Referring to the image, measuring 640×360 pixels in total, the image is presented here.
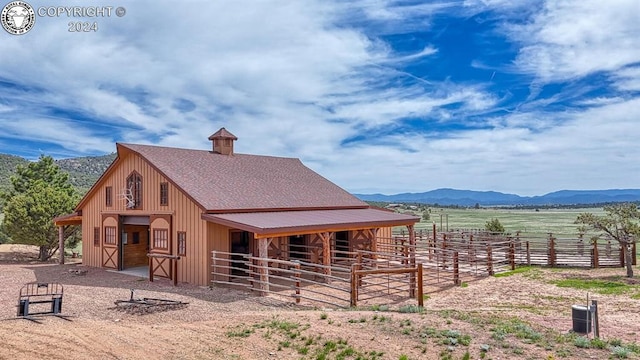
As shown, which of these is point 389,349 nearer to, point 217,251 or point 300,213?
point 217,251

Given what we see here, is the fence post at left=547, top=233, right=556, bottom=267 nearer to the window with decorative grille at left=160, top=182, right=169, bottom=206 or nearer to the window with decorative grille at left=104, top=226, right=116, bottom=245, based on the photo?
the window with decorative grille at left=160, top=182, right=169, bottom=206

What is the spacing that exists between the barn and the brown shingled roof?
56mm

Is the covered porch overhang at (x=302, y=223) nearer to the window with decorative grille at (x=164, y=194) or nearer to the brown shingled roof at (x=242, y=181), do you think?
the brown shingled roof at (x=242, y=181)

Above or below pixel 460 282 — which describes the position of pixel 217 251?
above

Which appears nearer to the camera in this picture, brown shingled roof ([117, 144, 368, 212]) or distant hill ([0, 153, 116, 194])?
brown shingled roof ([117, 144, 368, 212])

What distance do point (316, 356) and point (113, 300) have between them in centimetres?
773

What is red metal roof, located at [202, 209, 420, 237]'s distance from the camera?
1554cm

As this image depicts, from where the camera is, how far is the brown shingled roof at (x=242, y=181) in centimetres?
1830

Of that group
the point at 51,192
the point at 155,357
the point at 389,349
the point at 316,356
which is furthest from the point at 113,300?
the point at 51,192

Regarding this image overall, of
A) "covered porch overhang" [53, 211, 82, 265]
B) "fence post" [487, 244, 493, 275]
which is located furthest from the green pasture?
"covered porch overhang" [53, 211, 82, 265]

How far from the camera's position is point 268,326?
9.77m

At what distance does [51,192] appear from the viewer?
83.1 feet

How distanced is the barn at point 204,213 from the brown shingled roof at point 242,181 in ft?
0.19

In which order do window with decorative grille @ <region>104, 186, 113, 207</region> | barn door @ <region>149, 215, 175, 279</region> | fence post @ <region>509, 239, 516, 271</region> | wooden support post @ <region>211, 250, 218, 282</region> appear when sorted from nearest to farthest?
1. wooden support post @ <region>211, 250, 218, 282</region>
2. barn door @ <region>149, 215, 175, 279</region>
3. fence post @ <region>509, 239, 516, 271</region>
4. window with decorative grille @ <region>104, 186, 113, 207</region>
